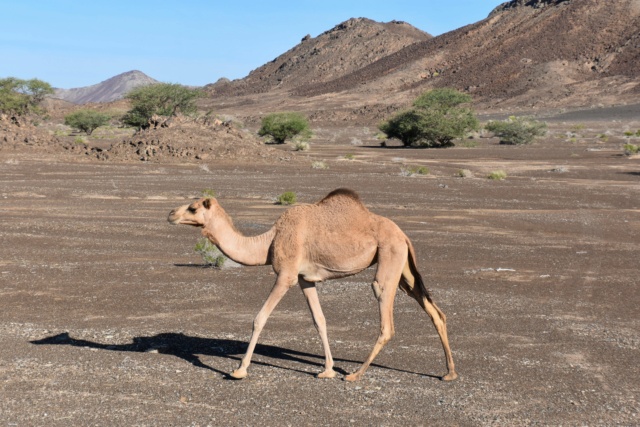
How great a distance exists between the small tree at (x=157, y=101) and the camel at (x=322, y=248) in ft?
204

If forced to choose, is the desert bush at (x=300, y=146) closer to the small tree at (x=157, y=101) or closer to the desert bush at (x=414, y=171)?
the small tree at (x=157, y=101)

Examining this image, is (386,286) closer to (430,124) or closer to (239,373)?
(239,373)

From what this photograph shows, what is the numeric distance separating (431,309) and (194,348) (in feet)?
9.37

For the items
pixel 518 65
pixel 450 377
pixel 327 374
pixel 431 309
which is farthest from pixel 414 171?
pixel 518 65

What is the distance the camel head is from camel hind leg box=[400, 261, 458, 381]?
2.02 metres

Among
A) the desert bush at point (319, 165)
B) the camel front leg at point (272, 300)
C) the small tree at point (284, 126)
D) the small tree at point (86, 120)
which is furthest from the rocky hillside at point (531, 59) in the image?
the camel front leg at point (272, 300)

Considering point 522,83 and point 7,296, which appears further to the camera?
point 522,83

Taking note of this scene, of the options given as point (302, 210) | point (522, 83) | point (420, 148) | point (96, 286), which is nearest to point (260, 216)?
point (96, 286)

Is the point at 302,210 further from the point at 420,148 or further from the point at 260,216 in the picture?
the point at 420,148

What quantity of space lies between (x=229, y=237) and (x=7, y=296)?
5.99 metres

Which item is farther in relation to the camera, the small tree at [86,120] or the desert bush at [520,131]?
the small tree at [86,120]

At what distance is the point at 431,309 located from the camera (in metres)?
8.48

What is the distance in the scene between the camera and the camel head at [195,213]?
8.06 meters

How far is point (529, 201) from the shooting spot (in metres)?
28.5
